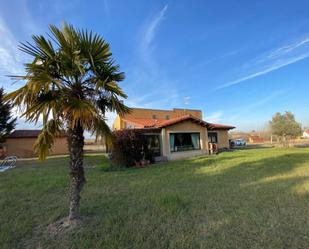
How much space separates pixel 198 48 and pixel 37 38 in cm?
1410

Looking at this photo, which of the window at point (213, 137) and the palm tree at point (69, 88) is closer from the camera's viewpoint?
the palm tree at point (69, 88)

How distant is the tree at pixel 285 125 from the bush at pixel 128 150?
77.3ft

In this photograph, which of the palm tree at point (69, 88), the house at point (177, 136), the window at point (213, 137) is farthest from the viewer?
the window at point (213, 137)

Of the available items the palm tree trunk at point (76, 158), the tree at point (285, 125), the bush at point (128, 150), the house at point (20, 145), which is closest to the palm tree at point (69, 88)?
the palm tree trunk at point (76, 158)

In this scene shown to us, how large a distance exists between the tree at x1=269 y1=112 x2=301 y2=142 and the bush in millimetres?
23569

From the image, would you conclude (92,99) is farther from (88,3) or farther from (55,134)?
(88,3)

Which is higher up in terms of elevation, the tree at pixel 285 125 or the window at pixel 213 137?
the tree at pixel 285 125

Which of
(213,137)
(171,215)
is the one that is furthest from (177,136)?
(171,215)

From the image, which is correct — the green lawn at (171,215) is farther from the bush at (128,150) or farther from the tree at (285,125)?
the tree at (285,125)

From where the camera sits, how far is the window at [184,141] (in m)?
18.3

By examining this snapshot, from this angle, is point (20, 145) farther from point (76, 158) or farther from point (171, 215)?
point (171, 215)

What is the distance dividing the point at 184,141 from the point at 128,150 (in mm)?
6887

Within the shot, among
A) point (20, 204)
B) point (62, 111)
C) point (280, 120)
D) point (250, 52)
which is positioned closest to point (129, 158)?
point (20, 204)

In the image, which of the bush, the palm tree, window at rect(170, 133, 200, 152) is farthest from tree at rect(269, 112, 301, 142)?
the palm tree
